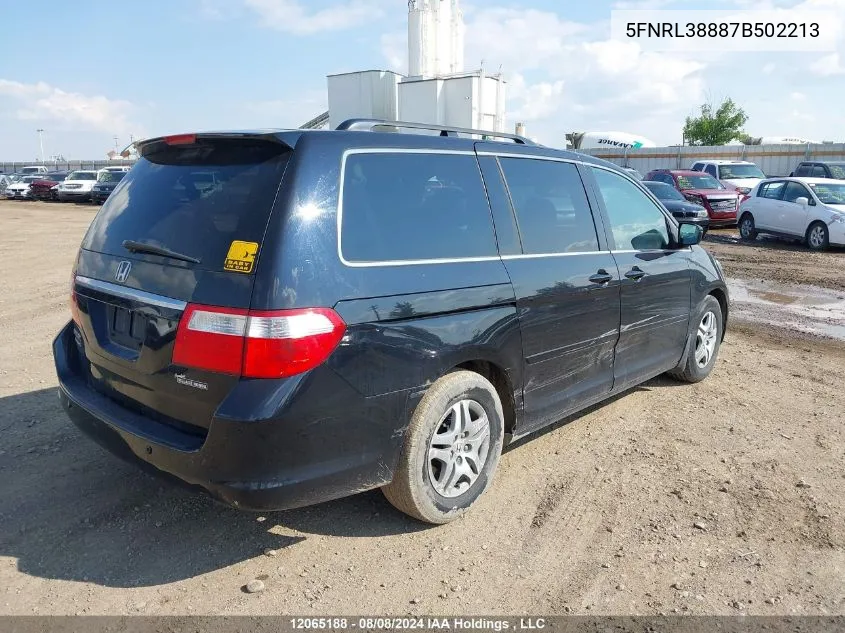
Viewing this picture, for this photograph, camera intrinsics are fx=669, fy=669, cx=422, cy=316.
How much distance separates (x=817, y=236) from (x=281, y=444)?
53.4ft

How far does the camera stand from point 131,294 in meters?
3.06

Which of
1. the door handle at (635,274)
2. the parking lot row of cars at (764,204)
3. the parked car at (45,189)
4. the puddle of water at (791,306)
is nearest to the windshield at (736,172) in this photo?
the parking lot row of cars at (764,204)

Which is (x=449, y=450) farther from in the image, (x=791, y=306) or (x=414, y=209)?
(x=791, y=306)

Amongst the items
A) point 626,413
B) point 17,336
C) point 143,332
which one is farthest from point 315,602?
point 17,336

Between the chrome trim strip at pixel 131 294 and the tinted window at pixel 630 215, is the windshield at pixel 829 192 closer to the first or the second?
the tinted window at pixel 630 215

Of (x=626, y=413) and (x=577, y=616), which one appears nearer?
(x=577, y=616)

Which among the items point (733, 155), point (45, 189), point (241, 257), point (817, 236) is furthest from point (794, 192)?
point (45, 189)

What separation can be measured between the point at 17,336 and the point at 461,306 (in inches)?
228

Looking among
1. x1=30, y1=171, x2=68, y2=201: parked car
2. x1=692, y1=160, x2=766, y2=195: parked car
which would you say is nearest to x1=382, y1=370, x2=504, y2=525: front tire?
x1=692, y1=160, x2=766, y2=195: parked car

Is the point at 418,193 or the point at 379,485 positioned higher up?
the point at 418,193

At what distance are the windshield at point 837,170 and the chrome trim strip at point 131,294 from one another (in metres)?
25.9

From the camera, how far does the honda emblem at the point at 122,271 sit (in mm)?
3142

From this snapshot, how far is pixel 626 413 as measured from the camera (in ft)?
16.8

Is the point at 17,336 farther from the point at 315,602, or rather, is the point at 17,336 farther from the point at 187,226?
the point at 315,602
